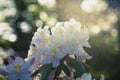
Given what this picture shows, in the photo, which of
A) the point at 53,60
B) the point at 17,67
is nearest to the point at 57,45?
the point at 53,60

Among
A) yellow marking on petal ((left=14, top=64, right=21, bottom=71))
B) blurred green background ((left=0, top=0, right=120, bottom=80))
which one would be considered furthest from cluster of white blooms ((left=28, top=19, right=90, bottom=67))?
blurred green background ((left=0, top=0, right=120, bottom=80))

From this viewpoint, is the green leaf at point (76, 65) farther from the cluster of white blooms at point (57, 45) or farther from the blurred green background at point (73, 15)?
the blurred green background at point (73, 15)

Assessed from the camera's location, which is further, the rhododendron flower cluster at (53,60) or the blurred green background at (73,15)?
the blurred green background at (73,15)

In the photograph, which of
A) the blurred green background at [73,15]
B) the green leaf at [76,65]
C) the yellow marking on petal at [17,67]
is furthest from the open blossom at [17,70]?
the blurred green background at [73,15]

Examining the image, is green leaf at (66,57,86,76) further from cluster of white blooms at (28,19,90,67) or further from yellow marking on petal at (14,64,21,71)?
yellow marking on petal at (14,64,21,71)

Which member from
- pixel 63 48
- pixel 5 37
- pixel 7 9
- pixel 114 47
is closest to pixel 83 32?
pixel 63 48

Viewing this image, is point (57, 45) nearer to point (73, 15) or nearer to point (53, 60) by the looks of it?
point (53, 60)
